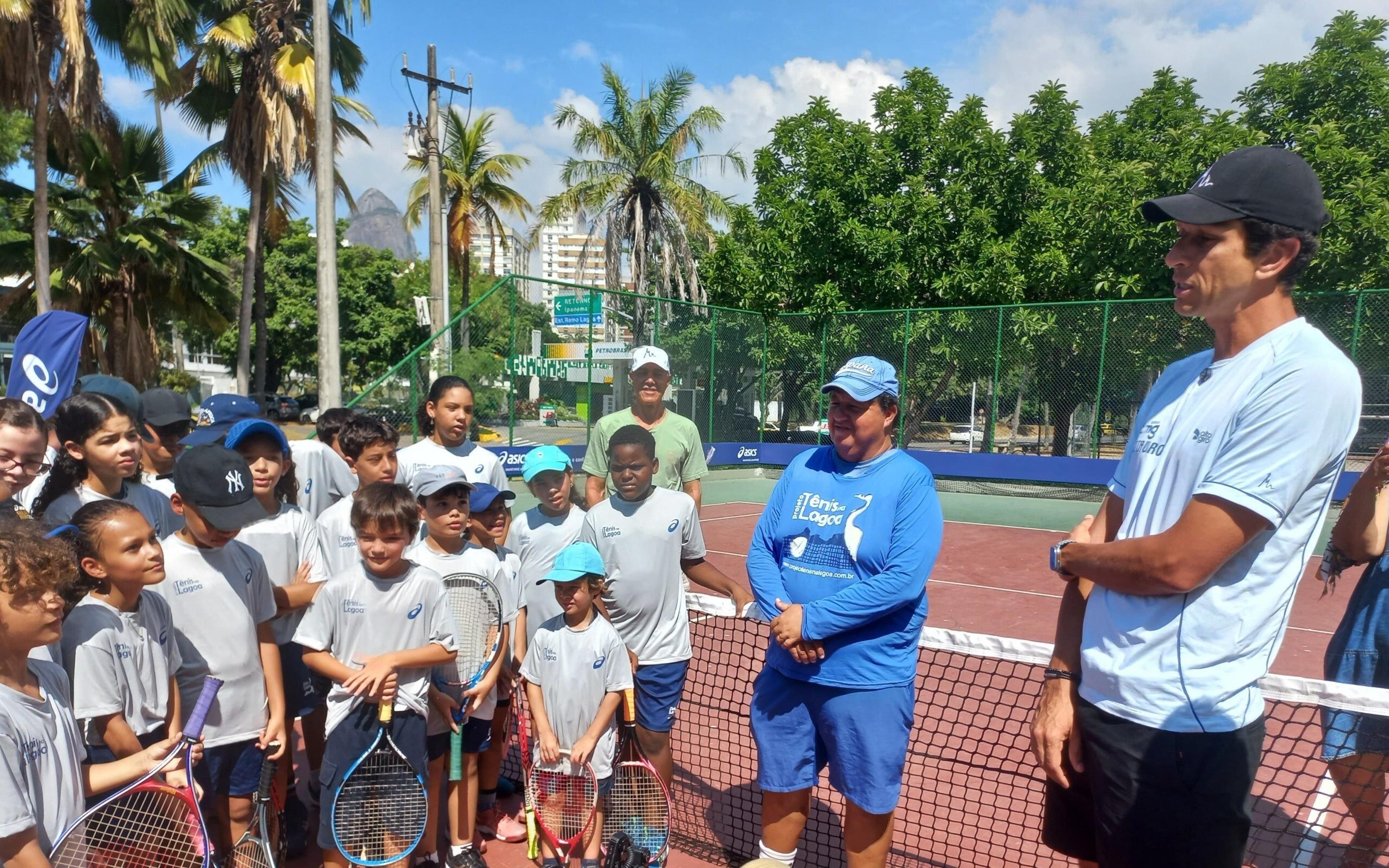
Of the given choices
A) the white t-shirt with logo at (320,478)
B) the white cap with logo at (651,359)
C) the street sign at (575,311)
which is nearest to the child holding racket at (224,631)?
the white t-shirt with logo at (320,478)

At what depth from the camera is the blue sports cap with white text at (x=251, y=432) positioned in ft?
12.0

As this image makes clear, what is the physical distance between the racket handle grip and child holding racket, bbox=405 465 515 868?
0.59 metres

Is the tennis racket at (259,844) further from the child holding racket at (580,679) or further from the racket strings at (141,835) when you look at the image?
the child holding racket at (580,679)

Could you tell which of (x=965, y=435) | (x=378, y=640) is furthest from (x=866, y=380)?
(x=965, y=435)

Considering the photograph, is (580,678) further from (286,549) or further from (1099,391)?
(1099,391)

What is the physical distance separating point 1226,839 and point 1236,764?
0.16 meters

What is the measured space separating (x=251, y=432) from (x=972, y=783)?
12.2 ft

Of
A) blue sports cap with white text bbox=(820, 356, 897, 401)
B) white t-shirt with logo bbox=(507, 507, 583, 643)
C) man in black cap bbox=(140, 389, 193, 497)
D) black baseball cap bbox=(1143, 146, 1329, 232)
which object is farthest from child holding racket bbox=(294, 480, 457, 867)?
black baseball cap bbox=(1143, 146, 1329, 232)

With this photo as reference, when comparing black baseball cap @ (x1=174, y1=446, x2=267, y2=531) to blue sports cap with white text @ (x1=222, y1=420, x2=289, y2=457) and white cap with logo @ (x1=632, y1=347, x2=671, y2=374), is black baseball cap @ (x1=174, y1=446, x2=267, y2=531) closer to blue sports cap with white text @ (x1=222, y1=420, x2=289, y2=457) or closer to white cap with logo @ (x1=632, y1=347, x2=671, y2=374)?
blue sports cap with white text @ (x1=222, y1=420, x2=289, y2=457)

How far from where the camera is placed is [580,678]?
3.25m

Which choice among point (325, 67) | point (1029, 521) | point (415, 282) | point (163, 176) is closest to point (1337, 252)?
point (1029, 521)

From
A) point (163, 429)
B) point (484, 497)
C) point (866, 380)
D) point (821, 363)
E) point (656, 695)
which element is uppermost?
point (821, 363)

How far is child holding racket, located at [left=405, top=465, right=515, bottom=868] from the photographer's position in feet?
11.0

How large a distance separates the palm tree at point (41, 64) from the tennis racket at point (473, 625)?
12781 mm
